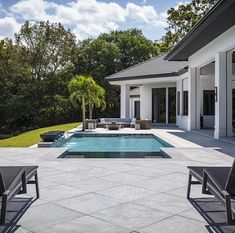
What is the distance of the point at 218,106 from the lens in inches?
611

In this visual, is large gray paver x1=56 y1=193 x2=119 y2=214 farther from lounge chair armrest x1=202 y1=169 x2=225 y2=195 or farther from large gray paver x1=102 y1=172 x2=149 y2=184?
lounge chair armrest x1=202 y1=169 x2=225 y2=195

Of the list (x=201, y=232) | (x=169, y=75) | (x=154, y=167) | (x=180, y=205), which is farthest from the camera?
(x=169, y=75)

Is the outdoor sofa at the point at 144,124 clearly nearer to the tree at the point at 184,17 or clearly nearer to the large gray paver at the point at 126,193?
the large gray paver at the point at 126,193

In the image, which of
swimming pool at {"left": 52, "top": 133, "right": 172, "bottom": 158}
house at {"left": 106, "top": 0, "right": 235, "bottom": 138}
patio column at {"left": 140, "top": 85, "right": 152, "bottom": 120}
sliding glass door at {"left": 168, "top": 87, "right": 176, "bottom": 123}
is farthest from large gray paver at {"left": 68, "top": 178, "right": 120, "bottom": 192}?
patio column at {"left": 140, "top": 85, "right": 152, "bottom": 120}

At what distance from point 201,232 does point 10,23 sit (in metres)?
35.5

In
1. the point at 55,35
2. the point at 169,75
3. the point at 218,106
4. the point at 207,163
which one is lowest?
the point at 207,163

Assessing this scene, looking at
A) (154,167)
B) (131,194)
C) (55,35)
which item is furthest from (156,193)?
(55,35)

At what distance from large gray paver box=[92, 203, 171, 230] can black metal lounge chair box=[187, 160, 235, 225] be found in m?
0.72

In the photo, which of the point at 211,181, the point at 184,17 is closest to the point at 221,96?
the point at 211,181

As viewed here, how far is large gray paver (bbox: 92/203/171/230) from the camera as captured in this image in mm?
4293

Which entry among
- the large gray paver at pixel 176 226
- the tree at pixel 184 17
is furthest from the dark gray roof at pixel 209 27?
the tree at pixel 184 17

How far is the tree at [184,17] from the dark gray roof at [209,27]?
77.5 ft

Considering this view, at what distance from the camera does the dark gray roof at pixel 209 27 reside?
34.9ft

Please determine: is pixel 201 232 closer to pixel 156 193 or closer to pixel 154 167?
pixel 156 193
